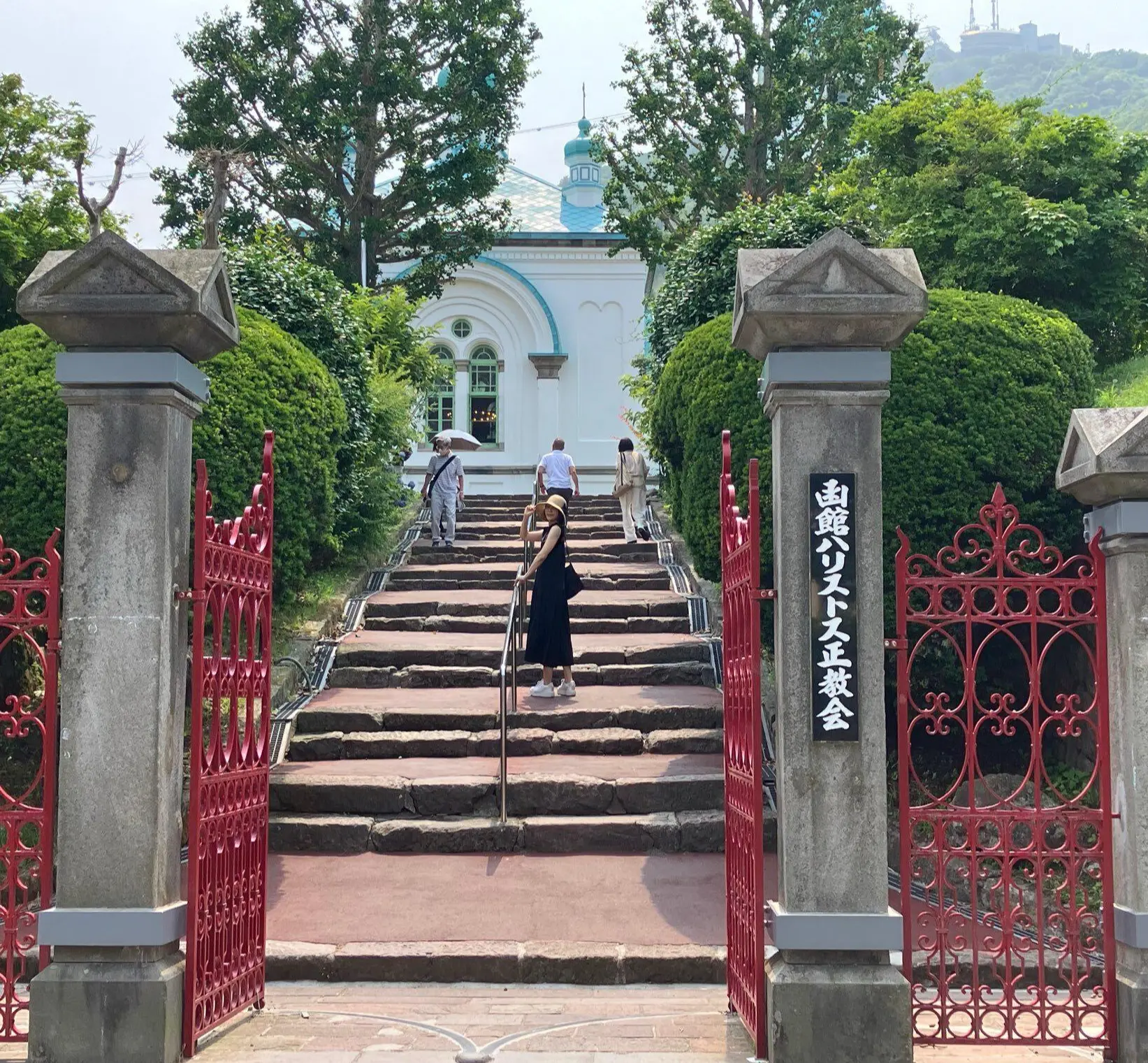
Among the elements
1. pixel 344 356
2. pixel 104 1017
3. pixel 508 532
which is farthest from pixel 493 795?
pixel 508 532

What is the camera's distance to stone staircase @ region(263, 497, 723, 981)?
7.71 metres

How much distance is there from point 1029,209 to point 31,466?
8.32 metres

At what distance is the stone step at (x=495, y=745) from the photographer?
8883 millimetres

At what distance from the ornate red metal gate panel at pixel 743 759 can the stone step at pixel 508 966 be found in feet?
1.38

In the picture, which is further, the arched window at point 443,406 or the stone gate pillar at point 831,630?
the arched window at point 443,406

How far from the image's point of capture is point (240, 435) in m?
8.69

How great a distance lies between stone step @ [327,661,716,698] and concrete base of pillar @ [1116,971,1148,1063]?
562cm

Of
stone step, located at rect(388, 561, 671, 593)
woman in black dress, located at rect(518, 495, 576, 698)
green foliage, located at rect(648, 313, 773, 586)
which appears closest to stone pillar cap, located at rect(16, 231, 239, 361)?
green foliage, located at rect(648, 313, 773, 586)

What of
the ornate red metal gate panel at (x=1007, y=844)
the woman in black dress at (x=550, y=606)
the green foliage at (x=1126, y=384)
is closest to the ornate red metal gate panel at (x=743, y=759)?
the ornate red metal gate panel at (x=1007, y=844)

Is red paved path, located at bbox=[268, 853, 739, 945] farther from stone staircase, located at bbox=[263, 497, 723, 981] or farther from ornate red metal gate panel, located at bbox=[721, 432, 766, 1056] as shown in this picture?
ornate red metal gate panel, located at bbox=[721, 432, 766, 1056]

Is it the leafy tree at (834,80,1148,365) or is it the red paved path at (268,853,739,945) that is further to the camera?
the leafy tree at (834,80,1148,365)

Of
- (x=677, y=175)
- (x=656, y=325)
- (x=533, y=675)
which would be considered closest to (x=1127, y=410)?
(x=533, y=675)

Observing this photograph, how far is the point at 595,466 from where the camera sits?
23359mm

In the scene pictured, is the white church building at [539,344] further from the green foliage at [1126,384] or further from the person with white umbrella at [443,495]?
the green foliage at [1126,384]
